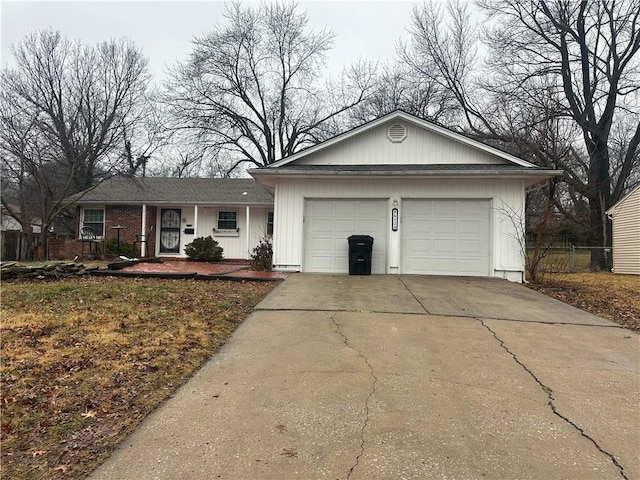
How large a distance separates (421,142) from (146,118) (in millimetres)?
15721

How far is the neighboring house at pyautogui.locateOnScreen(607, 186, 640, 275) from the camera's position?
57.5 ft

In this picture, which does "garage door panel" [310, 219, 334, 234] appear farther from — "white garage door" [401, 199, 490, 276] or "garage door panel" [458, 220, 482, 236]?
"garage door panel" [458, 220, 482, 236]

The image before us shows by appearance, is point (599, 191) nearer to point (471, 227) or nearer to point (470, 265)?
point (471, 227)

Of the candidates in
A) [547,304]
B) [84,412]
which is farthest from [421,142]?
[84,412]

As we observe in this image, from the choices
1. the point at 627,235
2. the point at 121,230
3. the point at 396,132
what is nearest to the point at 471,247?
the point at 396,132

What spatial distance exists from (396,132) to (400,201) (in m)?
2.24

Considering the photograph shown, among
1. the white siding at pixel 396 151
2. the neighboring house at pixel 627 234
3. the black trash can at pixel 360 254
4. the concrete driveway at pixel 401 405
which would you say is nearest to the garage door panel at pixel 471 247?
the white siding at pixel 396 151

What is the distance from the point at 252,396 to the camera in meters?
3.59

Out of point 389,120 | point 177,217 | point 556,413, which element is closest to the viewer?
point 556,413

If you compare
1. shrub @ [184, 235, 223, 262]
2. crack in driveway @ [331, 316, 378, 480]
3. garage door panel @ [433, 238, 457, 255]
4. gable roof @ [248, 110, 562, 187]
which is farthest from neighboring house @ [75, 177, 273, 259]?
crack in driveway @ [331, 316, 378, 480]

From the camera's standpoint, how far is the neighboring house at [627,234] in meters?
17.5

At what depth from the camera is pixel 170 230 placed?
18.1 meters

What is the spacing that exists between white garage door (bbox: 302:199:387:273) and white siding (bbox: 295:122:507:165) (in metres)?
1.41

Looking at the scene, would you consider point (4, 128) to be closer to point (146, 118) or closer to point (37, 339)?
point (146, 118)
